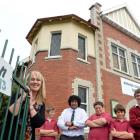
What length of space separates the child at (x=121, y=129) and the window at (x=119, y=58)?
929cm

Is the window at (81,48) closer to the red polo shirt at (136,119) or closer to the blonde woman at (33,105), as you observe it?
the red polo shirt at (136,119)

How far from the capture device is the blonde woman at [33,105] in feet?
9.21

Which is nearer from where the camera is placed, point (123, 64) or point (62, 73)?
point (62, 73)

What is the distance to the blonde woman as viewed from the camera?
9.21ft

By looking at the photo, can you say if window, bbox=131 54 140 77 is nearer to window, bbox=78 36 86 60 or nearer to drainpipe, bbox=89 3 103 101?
drainpipe, bbox=89 3 103 101

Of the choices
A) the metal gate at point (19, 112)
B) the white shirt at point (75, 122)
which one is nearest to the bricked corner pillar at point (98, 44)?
the white shirt at point (75, 122)

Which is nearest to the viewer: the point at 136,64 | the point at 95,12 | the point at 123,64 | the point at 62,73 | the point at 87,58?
the point at 62,73

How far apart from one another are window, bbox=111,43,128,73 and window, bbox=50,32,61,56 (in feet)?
12.7

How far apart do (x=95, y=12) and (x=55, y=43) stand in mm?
3798

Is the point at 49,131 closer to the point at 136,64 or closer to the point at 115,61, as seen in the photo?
the point at 115,61

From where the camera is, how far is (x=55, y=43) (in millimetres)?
13523

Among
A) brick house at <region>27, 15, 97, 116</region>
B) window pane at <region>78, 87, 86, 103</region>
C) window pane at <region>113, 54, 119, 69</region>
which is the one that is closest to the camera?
brick house at <region>27, 15, 97, 116</region>

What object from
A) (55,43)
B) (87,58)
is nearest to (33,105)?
(87,58)

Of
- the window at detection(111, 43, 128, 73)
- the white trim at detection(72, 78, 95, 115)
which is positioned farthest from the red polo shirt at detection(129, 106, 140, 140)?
the window at detection(111, 43, 128, 73)
